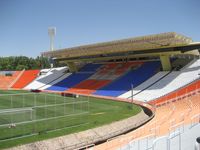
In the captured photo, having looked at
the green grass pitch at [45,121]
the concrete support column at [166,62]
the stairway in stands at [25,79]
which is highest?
the concrete support column at [166,62]

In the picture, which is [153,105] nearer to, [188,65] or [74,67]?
[188,65]

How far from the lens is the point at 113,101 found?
34.4 meters

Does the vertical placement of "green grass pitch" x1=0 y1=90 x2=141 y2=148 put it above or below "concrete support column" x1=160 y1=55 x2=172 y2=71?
below

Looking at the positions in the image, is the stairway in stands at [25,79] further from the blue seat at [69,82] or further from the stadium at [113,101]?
Result: the blue seat at [69,82]

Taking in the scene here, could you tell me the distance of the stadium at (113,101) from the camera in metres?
15.7

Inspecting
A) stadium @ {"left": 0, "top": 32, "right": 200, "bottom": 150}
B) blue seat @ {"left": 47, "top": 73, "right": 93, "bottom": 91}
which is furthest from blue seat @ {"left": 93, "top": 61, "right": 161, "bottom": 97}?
blue seat @ {"left": 47, "top": 73, "right": 93, "bottom": 91}

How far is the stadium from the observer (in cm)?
1570

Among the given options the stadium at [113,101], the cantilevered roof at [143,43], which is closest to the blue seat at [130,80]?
the stadium at [113,101]

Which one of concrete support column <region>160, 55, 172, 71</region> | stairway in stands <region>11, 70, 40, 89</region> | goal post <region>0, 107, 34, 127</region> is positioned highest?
concrete support column <region>160, 55, 172, 71</region>

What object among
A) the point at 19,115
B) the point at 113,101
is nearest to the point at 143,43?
the point at 113,101

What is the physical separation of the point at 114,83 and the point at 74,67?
1705 cm

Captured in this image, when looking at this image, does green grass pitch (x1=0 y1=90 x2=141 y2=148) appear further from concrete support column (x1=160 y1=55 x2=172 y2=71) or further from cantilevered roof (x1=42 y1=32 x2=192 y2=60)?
concrete support column (x1=160 y1=55 x2=172 y2=71)

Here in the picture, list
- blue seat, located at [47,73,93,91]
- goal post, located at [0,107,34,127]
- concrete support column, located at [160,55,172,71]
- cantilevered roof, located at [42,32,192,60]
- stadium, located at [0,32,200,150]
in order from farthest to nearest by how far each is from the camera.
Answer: blue seat, located at [47,73,93,91] < concrete support column, located at [160,55,172,71] < cantilevered roof, located at [42,32,192,60] < goal post, located at [0,107,34,127] < stadium, located at [0,32,200,150]

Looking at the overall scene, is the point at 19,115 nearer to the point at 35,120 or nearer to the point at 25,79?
the point at 35,120
